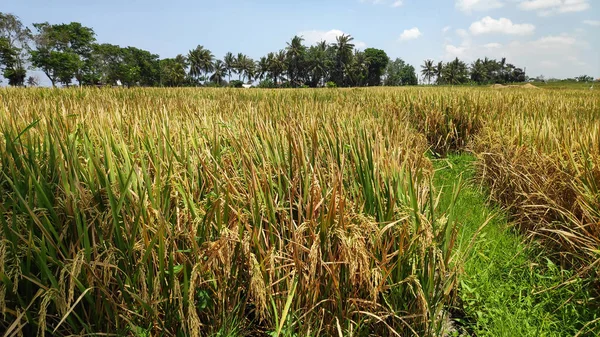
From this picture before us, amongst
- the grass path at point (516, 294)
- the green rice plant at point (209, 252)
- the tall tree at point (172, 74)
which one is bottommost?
the grass path at point (516, 294)

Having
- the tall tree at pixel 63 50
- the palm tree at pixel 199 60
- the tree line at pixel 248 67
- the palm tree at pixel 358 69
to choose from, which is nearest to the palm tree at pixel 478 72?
the tree line at pixel 248 67

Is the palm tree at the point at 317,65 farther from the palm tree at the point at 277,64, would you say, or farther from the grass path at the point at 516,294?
the grass path at the point at 516,294

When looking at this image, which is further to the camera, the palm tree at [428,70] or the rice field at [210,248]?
the palm tree at [428,70]

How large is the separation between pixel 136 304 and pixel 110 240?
34 centimetres

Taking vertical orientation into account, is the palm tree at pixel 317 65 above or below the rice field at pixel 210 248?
above

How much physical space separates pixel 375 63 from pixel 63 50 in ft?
234

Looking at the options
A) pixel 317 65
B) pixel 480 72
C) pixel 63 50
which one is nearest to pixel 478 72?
pixel 480 72

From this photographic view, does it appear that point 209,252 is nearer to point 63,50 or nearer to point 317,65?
point 63,50

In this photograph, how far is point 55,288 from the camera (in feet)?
4.25

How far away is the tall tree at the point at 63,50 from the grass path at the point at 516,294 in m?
58.4

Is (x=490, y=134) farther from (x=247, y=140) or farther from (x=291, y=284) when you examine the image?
(x=291, y=284)

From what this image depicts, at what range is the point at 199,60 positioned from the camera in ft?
276

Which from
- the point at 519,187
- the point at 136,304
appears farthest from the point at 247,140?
the point at 519,187

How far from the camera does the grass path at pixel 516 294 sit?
1.98m
